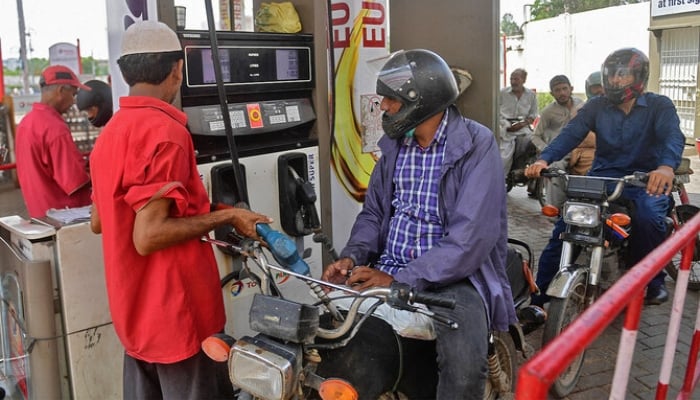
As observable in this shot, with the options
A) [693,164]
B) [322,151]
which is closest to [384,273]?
[322,151]

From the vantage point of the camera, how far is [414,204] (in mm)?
2941

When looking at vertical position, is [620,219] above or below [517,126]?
below

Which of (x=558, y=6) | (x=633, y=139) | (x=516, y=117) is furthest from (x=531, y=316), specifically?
(x=558, y=6)

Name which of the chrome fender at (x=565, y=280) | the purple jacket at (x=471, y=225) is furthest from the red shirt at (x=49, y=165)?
the chrome fender at (x=565, y=280)

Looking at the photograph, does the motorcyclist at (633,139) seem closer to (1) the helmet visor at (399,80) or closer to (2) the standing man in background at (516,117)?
(1) the helmet visor at (399,80)

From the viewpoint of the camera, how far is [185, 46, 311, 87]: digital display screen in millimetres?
3477

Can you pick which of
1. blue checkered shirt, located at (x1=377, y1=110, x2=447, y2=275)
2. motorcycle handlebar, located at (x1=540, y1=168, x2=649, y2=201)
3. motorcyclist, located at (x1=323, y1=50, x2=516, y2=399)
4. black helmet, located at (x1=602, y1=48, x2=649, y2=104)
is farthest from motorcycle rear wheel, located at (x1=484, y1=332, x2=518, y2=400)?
black helmet, located at (x1=602, y1=48, x2=649, y2=104)

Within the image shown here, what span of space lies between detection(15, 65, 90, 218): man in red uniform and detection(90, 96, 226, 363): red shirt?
186 cm

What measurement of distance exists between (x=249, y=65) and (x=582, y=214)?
7.03ft

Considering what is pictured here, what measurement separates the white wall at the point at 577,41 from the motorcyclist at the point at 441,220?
1741cm

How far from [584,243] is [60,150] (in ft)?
10.9

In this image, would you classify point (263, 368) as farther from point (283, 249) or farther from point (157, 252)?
point (157, 252)

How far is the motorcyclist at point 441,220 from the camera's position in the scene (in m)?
2.63

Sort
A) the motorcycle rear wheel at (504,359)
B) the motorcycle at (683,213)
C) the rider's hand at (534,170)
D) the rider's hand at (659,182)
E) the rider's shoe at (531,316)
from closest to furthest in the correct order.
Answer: the motorcycle rear wheel at (504,359) < the rider's shoe at (531,316) < the rider's hand at (659,182) < the rider's hand at (534,170) < the motorcycle at (683,213)
